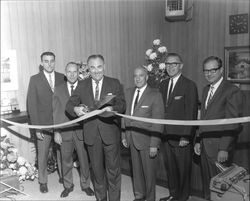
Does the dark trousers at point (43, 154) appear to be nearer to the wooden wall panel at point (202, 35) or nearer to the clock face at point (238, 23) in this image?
the wooden wall panel at point (202, 35)

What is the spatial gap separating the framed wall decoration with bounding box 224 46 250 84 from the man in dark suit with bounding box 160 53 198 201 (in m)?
2.88

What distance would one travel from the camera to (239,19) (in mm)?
5445

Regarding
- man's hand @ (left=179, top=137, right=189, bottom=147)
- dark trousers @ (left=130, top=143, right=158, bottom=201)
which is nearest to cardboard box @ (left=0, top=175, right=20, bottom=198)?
dark trousers @ (left=130, top=143, right=158, bottom=201)

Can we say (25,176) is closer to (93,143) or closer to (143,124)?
(93,143)

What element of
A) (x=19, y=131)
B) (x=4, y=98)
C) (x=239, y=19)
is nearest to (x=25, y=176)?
(x=19, y=131)

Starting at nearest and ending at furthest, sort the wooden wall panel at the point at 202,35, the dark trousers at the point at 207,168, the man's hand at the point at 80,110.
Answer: the dark trousers at the point at 207,168 < the man's hand at the point at 80,110 < the wooden wall panel at the point at 202,35

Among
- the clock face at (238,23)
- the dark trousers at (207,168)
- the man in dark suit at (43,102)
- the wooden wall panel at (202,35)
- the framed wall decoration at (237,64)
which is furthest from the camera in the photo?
the wooden wall panel at (202,35)

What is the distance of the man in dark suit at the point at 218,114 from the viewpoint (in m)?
2.73

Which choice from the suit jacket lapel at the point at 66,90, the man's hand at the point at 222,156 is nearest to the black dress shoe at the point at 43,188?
the suit jacket lapel at the point at 66,90

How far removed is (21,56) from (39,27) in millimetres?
494

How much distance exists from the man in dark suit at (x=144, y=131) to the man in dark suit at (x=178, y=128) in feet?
0.46

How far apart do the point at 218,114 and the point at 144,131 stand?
0.71 metres

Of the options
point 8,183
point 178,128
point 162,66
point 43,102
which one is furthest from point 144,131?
point 162,66

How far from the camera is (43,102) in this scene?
12.2 feet
